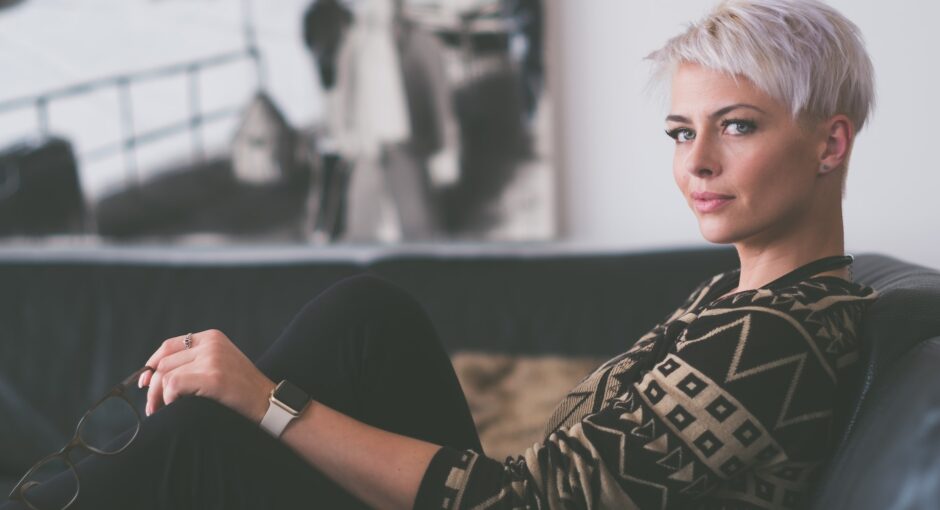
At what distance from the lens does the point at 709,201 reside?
1.05 metres

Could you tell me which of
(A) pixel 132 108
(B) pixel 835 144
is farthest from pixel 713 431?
(A) pixel 132 108

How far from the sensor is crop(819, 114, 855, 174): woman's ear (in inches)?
40.5

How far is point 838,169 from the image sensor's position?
3.46ft

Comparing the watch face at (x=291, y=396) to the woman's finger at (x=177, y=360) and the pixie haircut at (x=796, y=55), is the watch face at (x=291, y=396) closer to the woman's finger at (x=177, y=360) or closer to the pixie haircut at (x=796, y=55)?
the woman's finger at (x=177, y=360)

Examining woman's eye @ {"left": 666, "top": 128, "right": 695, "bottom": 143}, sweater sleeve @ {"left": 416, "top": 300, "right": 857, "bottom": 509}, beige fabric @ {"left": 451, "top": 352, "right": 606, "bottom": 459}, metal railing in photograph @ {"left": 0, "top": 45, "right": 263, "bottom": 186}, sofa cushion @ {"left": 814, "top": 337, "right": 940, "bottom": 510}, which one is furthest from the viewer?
metal railing in photograph @ {"left": 0, "top": 45, "right": 263, "bottom": 186}

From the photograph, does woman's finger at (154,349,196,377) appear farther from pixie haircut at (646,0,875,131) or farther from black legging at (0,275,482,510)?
pixie haircut at (646,0,875,131)

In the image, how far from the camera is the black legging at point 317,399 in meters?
0.99

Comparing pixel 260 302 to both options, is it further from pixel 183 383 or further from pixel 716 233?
pixel 716 233

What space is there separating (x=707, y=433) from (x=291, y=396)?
503mm

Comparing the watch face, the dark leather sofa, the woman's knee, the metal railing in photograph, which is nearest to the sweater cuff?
the watch face

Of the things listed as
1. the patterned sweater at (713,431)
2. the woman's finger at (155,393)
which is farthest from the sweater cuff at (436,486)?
the woman's finger at (155,393)

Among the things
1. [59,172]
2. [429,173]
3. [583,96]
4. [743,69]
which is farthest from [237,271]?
[743,69]

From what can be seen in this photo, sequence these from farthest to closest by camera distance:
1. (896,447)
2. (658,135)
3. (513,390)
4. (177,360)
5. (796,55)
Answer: (658,135), (513,390), (177,360), (796,55), (896,447)

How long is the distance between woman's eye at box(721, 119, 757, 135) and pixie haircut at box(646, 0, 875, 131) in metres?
0.04
